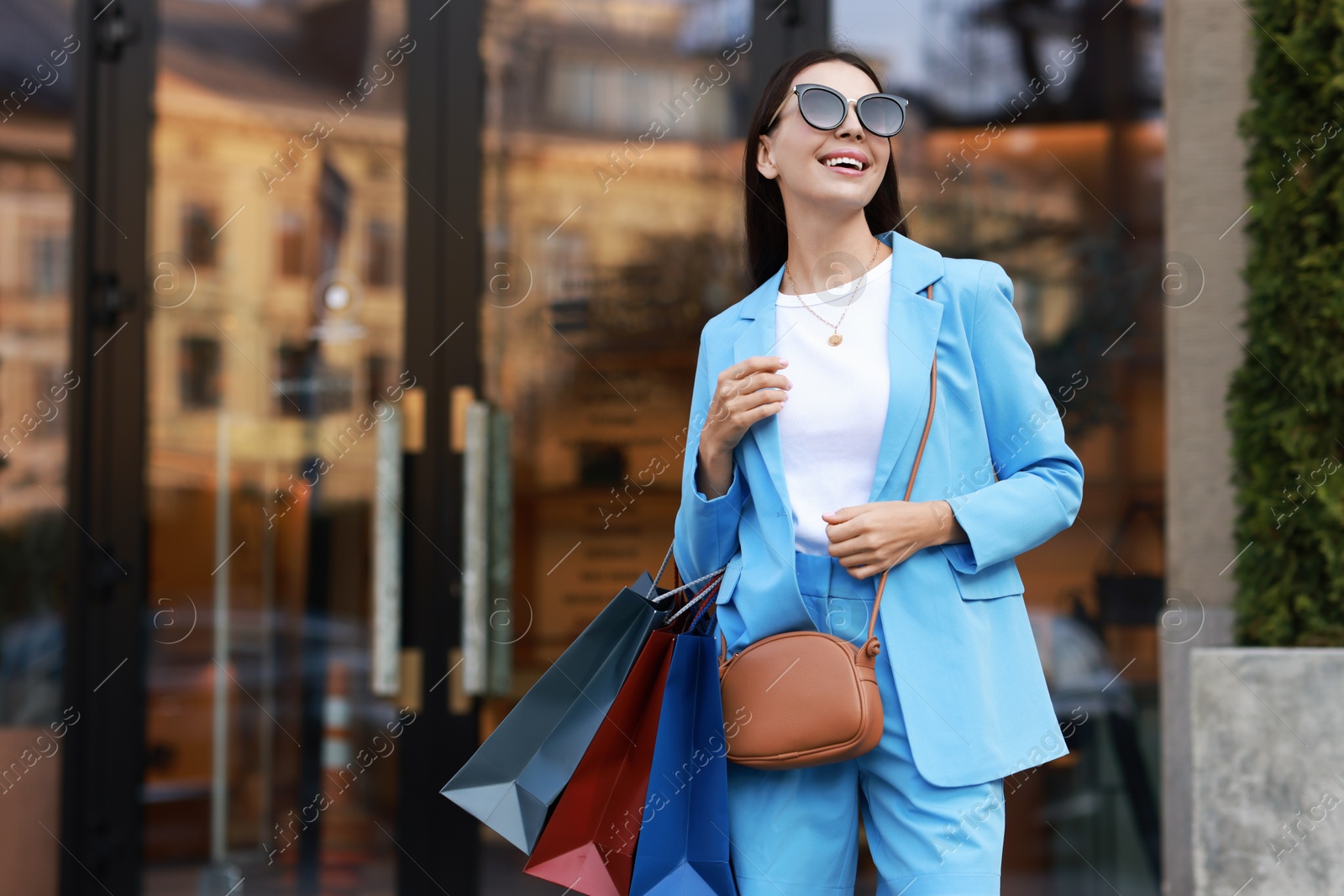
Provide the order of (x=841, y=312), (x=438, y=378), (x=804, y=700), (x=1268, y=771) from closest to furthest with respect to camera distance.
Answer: (x=804, y=700) < (x=841, y=312) < (x=1268, y=771) < (x=438, y=378)

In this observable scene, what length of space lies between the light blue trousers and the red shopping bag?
15cm

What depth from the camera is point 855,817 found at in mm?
1873

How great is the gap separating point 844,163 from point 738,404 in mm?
417

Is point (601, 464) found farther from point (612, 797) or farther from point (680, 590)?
point (612, 797)

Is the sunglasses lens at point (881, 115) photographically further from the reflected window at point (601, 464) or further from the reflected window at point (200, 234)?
the reflected window at point (200, 234)

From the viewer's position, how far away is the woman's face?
191 centimetres

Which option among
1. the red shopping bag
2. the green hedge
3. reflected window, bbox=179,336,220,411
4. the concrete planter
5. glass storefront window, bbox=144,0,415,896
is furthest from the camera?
reflected window, bbox=179,336,220,411

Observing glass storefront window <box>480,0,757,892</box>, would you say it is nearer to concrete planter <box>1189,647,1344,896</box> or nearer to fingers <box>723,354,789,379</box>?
concrete planter <box>1189,647,1344,896</box>

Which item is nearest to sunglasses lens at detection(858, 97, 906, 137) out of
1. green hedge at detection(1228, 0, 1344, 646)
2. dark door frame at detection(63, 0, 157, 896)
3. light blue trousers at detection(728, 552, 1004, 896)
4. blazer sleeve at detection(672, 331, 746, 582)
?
blazer sleeve at detection(672, 331, 746, 582)

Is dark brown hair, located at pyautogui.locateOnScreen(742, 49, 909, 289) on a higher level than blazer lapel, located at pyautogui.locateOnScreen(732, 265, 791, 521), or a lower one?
higher

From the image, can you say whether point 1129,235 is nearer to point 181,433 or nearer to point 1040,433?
point 1040,433

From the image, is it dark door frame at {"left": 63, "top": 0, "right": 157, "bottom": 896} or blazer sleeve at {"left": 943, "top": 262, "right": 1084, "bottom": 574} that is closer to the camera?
blazer sleeve at {"left": 943, "top": 262, "right": 1084, "bottom": 574}

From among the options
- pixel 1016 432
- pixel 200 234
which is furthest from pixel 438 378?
pixel 1016 432

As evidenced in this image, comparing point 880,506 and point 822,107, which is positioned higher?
point 822,107
